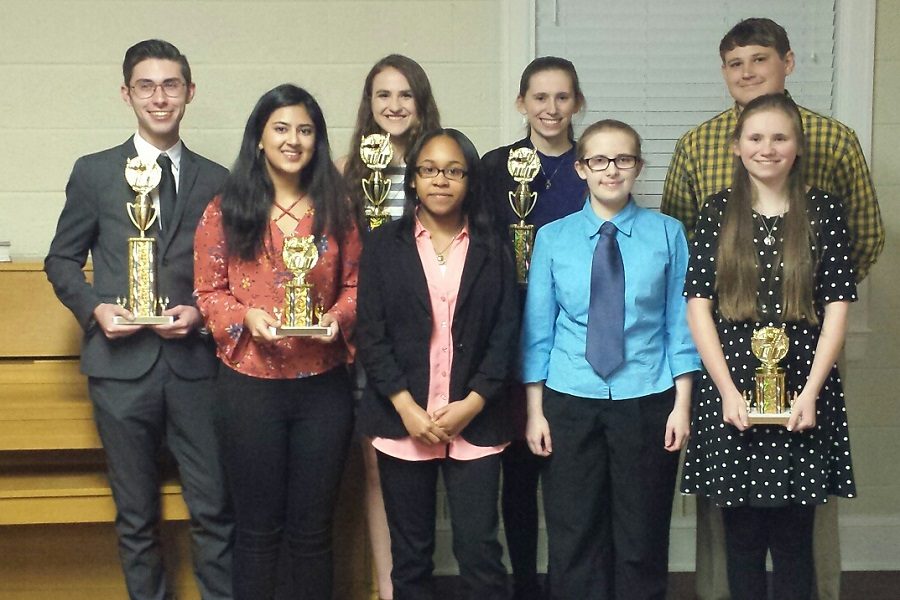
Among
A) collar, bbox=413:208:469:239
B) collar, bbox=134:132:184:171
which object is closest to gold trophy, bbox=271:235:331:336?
collar, bbox=413:208:469:239

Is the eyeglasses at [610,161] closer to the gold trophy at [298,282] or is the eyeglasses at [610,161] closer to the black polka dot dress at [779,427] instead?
the black polka dot dress at [779,427]

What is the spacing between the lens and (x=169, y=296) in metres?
2.69

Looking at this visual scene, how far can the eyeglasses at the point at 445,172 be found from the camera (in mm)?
2468

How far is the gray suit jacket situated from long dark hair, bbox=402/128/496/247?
0.58m

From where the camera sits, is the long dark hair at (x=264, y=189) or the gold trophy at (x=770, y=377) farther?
the long dark hair at (x=264, y=189)

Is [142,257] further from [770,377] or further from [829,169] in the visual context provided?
[829,169]

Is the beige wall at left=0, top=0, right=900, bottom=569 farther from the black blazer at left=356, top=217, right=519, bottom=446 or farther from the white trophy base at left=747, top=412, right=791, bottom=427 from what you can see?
the white trophy base at left=747, top=412, right=791, bottom=427

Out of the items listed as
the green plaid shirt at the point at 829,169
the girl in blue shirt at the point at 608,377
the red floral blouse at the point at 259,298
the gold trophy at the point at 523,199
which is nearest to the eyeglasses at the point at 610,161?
the girl in blue shirt at the point at 608,377

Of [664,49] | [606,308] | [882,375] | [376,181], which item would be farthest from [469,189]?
[882,375]

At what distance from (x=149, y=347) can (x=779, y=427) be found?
1.61m

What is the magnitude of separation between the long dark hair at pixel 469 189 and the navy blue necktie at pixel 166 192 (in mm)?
655

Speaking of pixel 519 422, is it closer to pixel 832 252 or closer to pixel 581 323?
pixel 581 323

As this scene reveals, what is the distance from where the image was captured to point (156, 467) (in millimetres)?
2729

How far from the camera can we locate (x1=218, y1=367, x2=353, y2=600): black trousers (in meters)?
2.51
